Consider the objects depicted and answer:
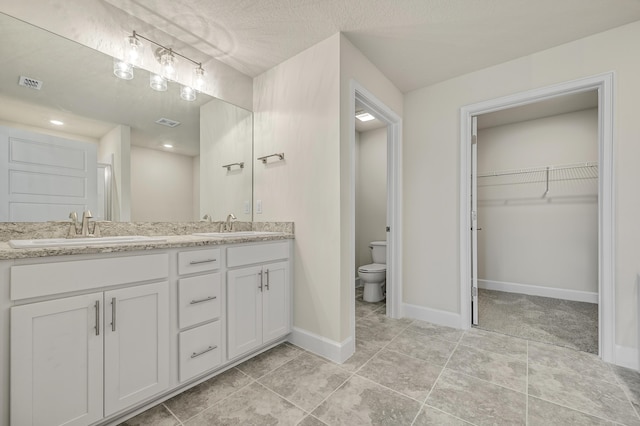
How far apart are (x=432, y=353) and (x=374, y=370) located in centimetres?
53

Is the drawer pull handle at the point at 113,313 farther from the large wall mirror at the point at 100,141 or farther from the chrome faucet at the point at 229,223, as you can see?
the chrome faucet at the point at 229,223

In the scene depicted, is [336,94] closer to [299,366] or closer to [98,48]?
[98,48]

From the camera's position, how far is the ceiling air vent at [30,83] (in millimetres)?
1497

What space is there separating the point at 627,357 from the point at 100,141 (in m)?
3.74

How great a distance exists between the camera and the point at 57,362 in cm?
114

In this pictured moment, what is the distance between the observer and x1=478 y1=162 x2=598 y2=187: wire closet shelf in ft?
10.7

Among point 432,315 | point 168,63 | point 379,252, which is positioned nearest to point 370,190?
point 379,252

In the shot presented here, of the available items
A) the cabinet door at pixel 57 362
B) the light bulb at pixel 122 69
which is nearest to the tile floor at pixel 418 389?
the cabinet door at pixel 57 362

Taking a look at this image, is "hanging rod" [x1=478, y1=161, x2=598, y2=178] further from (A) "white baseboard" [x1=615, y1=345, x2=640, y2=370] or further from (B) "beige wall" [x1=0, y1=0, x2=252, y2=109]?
(B) "beige wall" [x1=0, y1=0, x2=252, y2=109]

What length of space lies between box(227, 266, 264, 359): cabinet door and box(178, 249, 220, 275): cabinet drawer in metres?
0.14

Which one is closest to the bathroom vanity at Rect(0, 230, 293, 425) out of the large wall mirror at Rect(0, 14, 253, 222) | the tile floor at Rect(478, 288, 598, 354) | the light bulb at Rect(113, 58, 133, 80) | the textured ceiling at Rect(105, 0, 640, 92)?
the large wall mirror at Rect(0, 14, 253, 222)

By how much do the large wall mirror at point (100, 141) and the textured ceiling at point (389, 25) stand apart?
1.43 ft

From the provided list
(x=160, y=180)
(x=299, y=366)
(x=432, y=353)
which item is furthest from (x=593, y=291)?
(x=160, y=180)

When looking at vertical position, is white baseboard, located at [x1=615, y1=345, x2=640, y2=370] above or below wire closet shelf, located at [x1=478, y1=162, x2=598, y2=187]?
below
